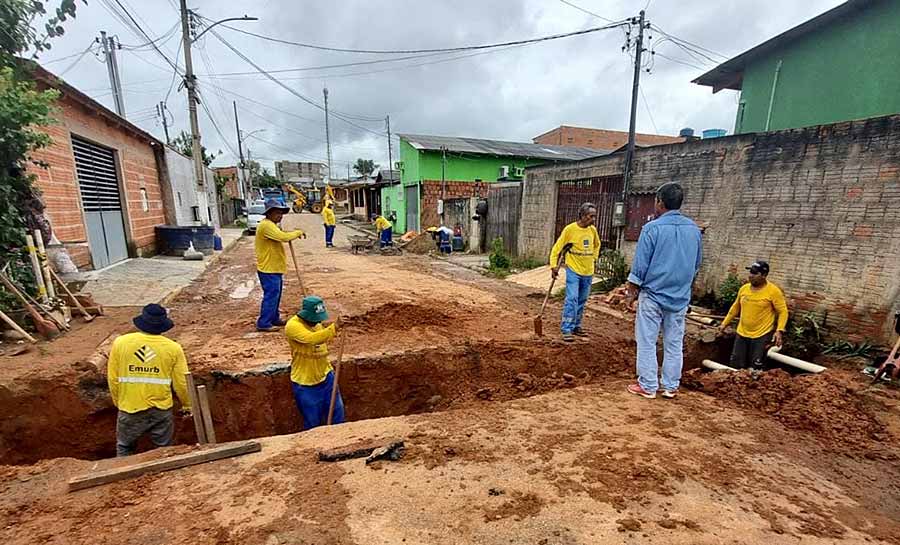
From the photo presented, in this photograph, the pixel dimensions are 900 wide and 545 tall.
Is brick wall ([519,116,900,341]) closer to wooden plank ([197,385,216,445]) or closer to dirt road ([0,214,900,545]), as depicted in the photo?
dirt road ([0,214,900,545])

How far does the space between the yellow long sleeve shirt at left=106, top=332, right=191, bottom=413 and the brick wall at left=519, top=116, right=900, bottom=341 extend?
706 cm

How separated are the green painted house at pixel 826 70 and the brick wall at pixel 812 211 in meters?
3.41

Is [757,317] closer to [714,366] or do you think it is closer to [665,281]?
[714,366]

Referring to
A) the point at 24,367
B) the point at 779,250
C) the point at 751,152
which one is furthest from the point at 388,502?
the point at 751,152

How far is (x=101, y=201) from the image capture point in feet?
27.5

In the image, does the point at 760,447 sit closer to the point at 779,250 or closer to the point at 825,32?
the point at 779,250

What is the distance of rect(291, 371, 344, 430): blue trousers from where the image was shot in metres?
3.62

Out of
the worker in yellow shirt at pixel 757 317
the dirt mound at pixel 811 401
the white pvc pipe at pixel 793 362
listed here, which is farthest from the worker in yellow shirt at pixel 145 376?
the white pvc pipe at pixel 793 362

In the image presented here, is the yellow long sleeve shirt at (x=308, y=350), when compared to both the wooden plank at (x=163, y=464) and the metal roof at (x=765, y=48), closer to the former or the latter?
the wooden plank at (x=163, y=464)

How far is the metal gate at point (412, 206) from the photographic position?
19.0 meters

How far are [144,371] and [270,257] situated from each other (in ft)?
7.54

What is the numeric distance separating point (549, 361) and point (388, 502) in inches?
119

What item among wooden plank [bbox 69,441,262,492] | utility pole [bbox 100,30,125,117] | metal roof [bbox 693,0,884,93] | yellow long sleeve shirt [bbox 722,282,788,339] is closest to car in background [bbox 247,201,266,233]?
utility pole [bbox 100,30,125,117]

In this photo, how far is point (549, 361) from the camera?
4.72 metres
